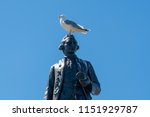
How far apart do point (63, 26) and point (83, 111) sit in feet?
8.80

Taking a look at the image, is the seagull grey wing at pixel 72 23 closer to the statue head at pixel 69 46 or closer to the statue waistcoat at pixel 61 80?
the statue head at pixel 69 46

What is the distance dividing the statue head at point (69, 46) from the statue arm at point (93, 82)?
46 cm

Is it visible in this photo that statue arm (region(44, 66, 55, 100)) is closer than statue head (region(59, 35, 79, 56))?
Yes

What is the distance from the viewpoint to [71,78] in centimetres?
12469

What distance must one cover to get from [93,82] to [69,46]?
97 cm

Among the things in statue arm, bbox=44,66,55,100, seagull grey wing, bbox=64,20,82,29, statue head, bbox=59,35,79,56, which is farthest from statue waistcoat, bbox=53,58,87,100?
seagull grey wing, bbox=64,20,82,29

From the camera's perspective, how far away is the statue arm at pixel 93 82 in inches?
4902

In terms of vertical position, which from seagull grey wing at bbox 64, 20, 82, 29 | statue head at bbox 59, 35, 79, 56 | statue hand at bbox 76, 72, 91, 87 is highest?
seagull grey wing at bbox 64, 20, 82, 29

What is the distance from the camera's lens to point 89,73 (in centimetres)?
12506

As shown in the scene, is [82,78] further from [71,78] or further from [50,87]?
[50,87]

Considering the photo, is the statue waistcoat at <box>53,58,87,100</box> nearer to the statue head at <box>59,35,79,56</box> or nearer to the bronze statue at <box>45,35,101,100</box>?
the bronze statue at <box>45,35,101,100</box>

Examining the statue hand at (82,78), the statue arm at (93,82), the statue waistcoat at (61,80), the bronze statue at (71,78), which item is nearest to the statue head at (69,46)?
the bronze statue at (71,78)

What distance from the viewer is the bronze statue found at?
12450 cm

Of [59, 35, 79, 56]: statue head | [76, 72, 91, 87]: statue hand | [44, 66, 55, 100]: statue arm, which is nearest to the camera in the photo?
[76, 72, 91, 87]: statue hand
